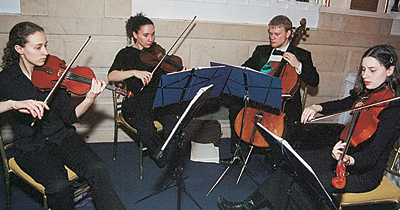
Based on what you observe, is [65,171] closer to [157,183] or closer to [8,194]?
[8,194]

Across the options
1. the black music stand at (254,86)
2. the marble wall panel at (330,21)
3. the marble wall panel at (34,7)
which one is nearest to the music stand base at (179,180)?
the black music stand at (254,86)

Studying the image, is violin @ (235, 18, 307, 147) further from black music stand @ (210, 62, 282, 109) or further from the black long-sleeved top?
the black long-sleeved top

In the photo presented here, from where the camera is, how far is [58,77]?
194cm

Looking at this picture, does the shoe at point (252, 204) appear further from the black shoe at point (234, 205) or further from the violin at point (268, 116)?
the violin at point (268, 116)

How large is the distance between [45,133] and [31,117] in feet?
0.42

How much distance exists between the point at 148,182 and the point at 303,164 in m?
1.55

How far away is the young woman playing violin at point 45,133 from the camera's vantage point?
71.1 inches

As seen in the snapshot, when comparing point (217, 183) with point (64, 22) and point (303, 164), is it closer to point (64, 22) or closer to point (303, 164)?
point (303, 164)

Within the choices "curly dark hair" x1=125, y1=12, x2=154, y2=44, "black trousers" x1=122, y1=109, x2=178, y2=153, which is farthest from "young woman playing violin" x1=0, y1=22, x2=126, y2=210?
"curly dark hair" x1=125, y1=12, x2=154, y2=44

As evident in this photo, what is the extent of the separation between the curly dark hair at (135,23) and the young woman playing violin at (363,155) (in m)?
1.49

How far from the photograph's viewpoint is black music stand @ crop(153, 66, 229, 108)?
79.6 inches

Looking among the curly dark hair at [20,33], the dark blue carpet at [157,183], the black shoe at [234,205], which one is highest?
the curly dark hair at [20,33]

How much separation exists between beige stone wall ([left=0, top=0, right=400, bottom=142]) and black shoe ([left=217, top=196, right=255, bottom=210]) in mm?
1269

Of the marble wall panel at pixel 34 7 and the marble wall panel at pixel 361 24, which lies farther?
the marble wall panel at pixel 361 24
